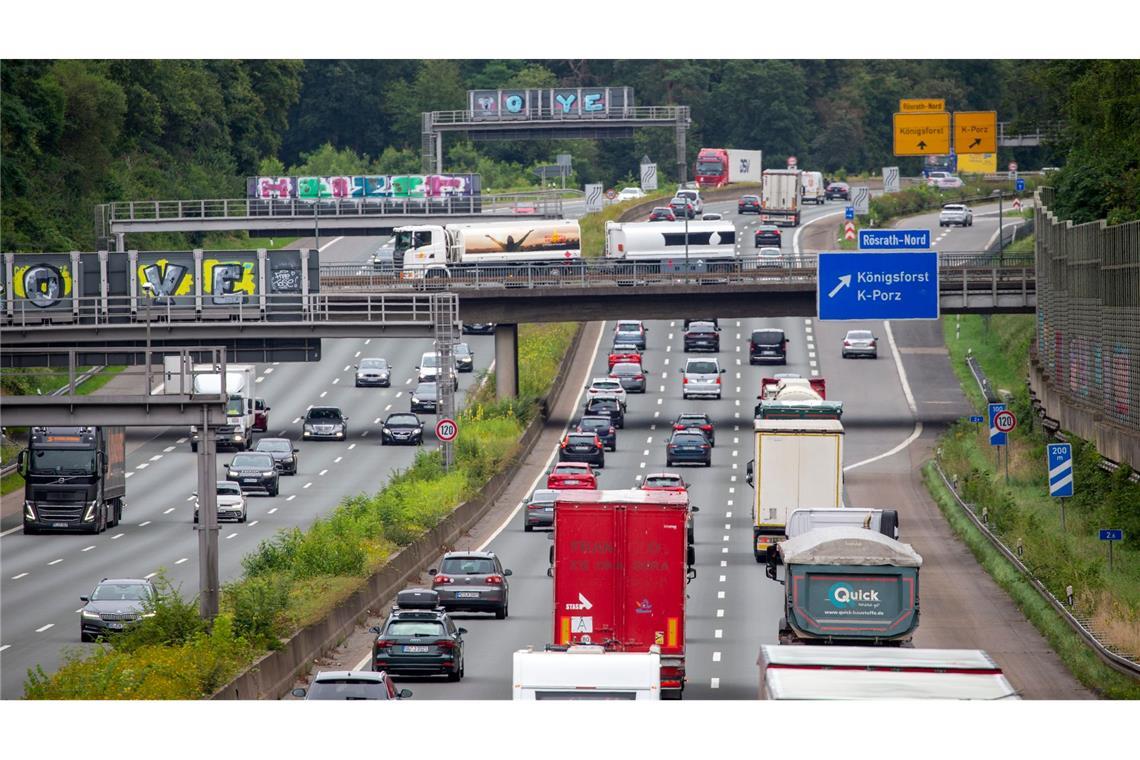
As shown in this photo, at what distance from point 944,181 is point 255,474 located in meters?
102

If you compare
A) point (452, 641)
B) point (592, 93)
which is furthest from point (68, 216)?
point (452, 641)

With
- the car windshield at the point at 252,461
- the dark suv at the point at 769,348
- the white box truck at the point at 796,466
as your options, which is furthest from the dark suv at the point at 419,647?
the dark suv at the point at 769,348

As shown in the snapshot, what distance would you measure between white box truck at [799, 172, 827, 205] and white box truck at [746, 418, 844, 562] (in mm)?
102865

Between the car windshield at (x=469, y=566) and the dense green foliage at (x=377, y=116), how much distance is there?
6987 centimetres

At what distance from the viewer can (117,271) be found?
7188cm

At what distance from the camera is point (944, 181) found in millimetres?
161750

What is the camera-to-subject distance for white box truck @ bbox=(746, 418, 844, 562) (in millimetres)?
49844

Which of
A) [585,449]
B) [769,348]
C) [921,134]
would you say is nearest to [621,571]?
[585,449]

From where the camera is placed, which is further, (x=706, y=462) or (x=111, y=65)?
(x=111, y=65)

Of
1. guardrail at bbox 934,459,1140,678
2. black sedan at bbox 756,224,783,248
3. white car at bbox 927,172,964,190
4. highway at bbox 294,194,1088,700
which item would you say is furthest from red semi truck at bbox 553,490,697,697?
white car at bbox 927,172,964,190

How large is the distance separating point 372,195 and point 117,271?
59.5 meters

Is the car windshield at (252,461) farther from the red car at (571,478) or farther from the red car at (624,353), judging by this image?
the red car at (624,353)

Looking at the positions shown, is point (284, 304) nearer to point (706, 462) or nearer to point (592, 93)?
point (706, 462)

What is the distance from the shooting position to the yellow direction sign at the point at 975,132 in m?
73.3
